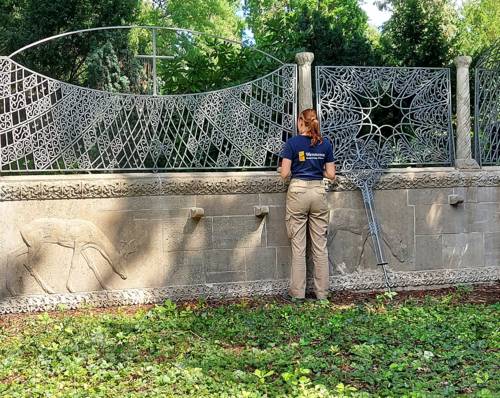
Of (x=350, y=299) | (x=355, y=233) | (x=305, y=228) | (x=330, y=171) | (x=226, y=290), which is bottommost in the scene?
(x=350, y=299)

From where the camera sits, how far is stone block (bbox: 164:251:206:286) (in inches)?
266

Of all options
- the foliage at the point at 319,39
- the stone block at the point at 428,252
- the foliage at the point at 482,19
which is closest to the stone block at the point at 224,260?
the stone block at the point at 428,252

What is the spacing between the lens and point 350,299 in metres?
6.93

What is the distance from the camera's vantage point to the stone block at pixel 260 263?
6.94 metres

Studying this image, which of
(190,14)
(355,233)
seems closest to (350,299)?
(355,233)

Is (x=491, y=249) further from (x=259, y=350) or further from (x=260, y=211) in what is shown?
(x=259, y=350)

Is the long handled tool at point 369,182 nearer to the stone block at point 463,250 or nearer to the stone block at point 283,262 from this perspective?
the stone block at point 463,250

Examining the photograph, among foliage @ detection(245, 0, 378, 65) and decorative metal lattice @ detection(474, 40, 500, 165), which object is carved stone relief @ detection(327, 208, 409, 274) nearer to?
decorative metal lattice @ detection(474, 40, 500, 165)

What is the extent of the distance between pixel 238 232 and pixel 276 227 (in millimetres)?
436

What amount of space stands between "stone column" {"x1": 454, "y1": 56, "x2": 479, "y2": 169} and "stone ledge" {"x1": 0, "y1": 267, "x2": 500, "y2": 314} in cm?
130

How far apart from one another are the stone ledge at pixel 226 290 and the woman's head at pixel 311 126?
5.32ft

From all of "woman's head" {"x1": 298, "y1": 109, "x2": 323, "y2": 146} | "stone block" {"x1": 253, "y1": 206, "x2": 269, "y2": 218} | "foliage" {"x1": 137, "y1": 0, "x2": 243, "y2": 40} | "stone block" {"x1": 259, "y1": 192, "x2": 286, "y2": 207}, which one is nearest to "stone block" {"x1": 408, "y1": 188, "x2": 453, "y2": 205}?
"woman's head" {"x1": 298, "y1": 109, "x2": 323, "y2": 146}

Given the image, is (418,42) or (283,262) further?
(418,42)

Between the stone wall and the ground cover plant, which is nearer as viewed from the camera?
the ground cover plant
